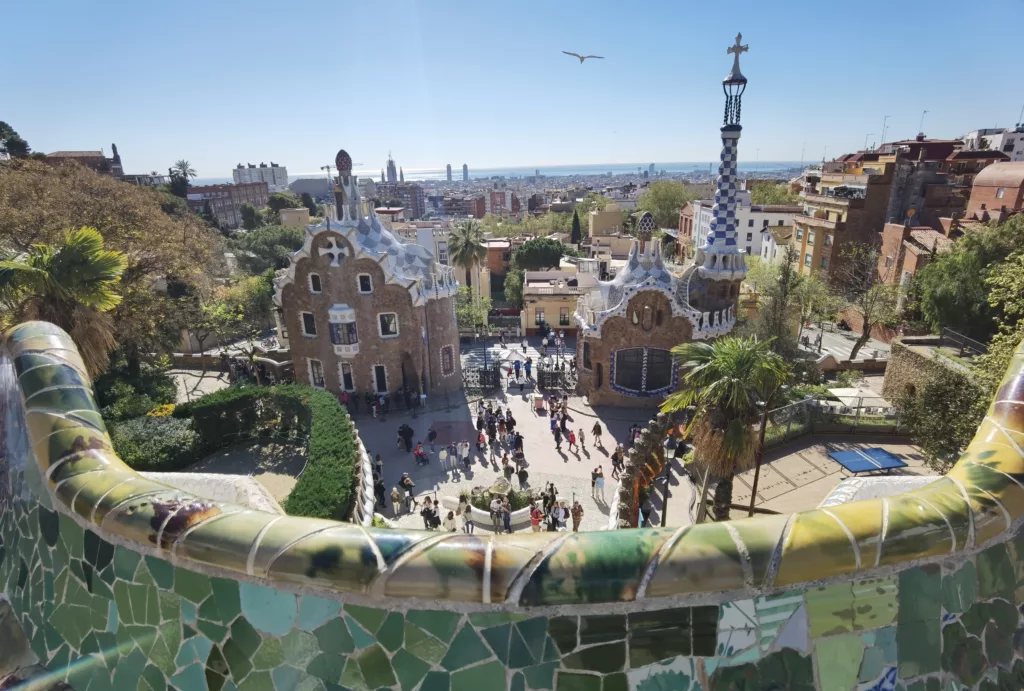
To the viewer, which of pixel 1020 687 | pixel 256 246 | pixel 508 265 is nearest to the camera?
pixel 1020 687

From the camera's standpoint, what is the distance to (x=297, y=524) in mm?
3238

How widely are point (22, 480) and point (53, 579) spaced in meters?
1.03

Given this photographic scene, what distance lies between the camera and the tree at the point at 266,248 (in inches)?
2210

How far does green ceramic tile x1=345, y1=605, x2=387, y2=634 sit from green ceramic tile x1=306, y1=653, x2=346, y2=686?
0.24 metres

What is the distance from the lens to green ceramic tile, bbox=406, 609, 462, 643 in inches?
118

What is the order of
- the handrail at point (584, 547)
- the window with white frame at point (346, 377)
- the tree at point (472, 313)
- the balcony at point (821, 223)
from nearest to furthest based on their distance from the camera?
the handrail at point (584, 547) → the window with white frame at point (346, 377) → the tree at point (472, 313) → the balcony at point (821, 223)

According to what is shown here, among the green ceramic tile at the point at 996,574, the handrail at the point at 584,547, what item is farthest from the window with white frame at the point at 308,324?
the green ceramic tile at the point at 996,574

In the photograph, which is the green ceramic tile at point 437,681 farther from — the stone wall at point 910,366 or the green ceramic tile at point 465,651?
the stone wall at point 910,366

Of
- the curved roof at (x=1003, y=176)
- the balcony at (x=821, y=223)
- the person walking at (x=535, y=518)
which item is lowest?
the person walking at (x=535, y=518)

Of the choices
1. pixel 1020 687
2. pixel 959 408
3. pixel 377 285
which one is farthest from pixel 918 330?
pixel 1020 687

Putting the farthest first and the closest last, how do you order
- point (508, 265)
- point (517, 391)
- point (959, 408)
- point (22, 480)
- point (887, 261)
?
point (508, 265) < point (887, 261) < point (517, 391) < point (959, 408) < point (22, 480)

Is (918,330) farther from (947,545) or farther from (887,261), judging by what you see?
(947,545)

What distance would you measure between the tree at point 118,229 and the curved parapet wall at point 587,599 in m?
22.2

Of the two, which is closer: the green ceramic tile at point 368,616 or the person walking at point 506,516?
the green ceramic tile at point 368,616
